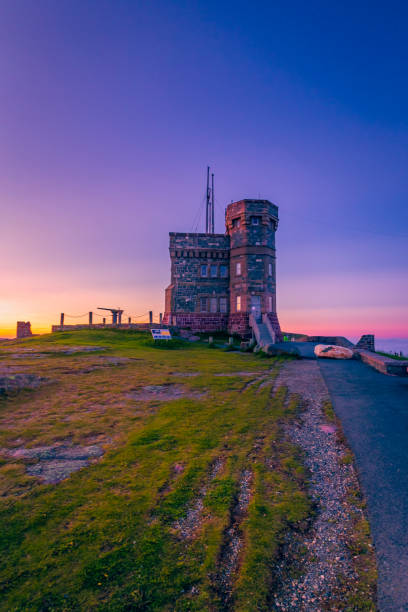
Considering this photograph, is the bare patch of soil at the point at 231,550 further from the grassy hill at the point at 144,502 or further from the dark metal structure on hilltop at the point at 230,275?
the dark metal structure on hilltop at the point at 230,275

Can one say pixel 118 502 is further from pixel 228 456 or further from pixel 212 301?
pixel 212 301

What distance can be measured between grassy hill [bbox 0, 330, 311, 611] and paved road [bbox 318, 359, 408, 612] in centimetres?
87

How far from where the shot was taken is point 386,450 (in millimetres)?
5340

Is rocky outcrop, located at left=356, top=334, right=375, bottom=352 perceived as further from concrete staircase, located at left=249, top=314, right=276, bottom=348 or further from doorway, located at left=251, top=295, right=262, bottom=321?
doorway, located at left=251, top=295, right=262, bottom=321

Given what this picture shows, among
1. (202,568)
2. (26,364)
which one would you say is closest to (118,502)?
(202,568)

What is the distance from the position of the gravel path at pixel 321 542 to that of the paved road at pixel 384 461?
0.89 ft

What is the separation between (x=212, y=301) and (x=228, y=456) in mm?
29607

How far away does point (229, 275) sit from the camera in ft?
114

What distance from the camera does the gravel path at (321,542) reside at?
267 centimetres

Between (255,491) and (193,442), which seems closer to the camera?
(255,491)

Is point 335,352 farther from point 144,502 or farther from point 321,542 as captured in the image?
point 144,502

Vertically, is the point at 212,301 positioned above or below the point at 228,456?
above

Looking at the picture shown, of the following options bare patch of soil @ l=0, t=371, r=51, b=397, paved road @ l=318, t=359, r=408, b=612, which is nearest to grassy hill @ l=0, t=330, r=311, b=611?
bare patch of soil @ l=0, t=371, r=51, b=397

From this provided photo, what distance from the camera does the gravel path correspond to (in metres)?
2.67
